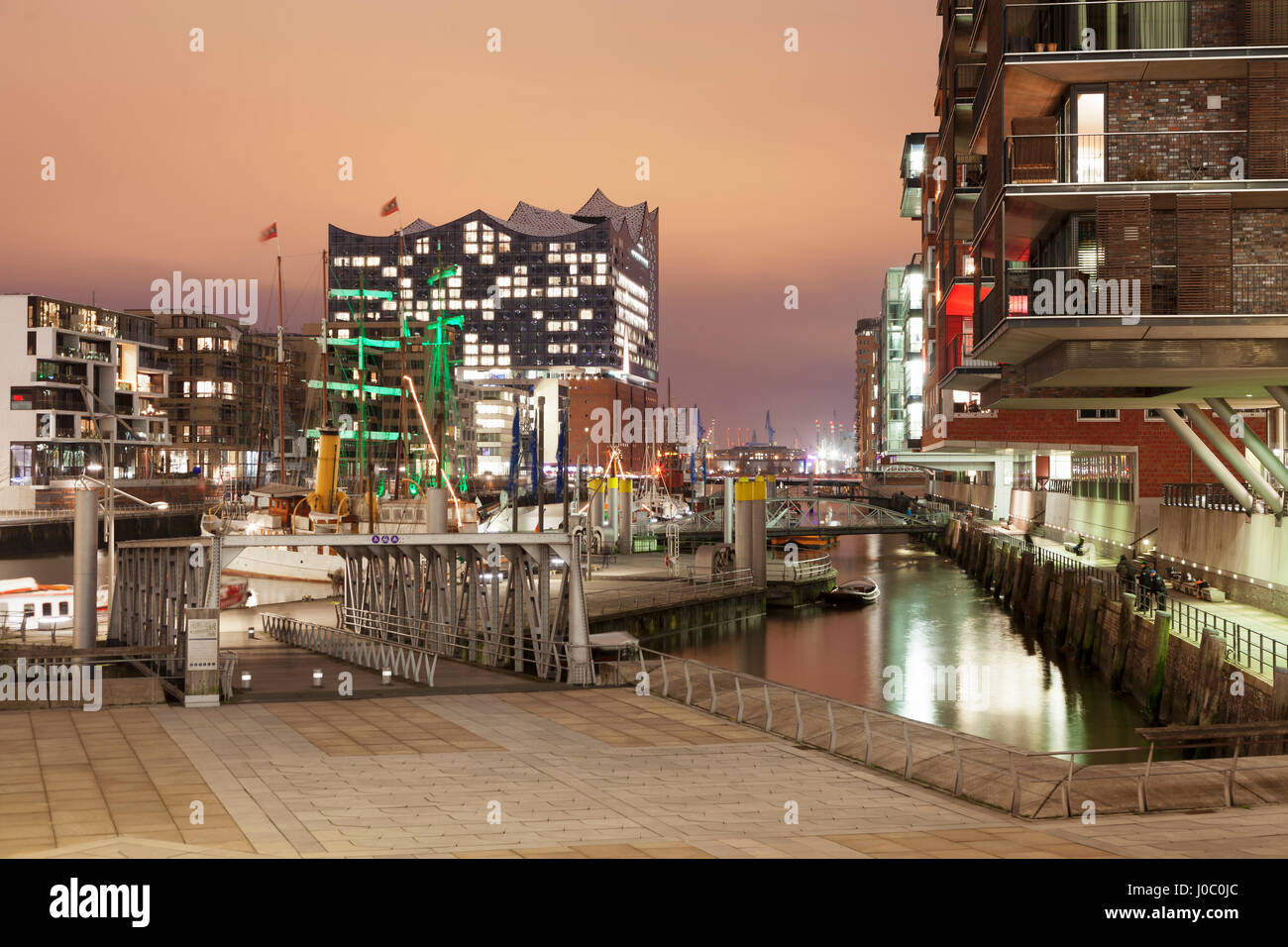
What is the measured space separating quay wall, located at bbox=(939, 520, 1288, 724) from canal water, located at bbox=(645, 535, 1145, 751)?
824 millimetres

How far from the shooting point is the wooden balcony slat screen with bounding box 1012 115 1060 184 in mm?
25938

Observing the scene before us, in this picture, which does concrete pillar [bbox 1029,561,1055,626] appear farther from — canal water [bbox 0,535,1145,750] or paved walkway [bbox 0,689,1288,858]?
paved walkway [bbox 0,689,1288,858]

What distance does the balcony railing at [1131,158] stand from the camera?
24.8m

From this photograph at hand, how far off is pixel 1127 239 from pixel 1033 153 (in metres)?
3.08

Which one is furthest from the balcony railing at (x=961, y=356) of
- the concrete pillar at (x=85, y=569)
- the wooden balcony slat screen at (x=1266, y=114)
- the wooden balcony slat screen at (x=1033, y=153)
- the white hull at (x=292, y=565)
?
the white hull at (x=292, y=565)

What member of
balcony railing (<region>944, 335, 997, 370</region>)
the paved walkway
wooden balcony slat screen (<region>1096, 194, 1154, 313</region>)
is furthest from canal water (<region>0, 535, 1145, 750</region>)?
the paved walkway

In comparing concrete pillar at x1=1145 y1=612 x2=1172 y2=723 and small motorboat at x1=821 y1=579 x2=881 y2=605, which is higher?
concrete pillar at x1=1145 y1=612 x2=1172 y2=723

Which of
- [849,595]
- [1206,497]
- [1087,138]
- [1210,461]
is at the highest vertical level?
[1087,138]

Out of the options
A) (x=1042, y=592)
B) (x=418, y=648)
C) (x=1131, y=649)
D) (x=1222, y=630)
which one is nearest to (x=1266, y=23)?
(x=1222, y=630)

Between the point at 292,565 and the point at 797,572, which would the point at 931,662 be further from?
the point at 292,565

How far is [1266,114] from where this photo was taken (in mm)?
24422

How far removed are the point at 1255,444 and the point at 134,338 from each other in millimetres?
114900
